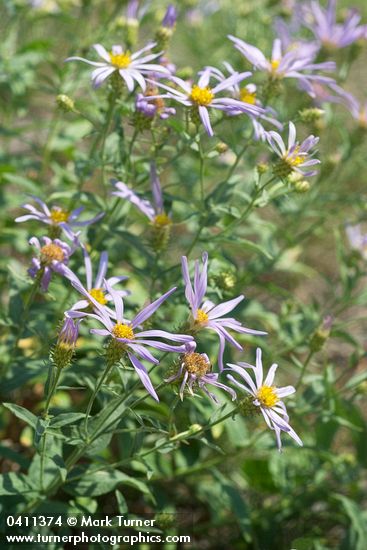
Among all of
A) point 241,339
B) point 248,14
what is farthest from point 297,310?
point 248,14

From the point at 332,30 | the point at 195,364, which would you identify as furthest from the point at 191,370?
the point at 332,30

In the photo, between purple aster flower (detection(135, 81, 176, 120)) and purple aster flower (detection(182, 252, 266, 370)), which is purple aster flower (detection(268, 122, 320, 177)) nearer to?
purple aster flower (detection(135, 81, 176, 120))

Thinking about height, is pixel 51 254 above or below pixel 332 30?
below

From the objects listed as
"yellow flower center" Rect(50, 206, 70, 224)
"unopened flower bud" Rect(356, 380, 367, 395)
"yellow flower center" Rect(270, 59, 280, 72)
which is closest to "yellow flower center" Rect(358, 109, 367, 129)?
"yellow flower center" Rect(270, 59, 280, 72)

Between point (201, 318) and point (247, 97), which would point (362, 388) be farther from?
point (247, 97)

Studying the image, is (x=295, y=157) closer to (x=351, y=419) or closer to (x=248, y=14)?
(x=351, y=419)

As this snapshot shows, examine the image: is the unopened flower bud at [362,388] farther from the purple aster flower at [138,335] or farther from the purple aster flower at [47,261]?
the purple aster flower at [47,261]
